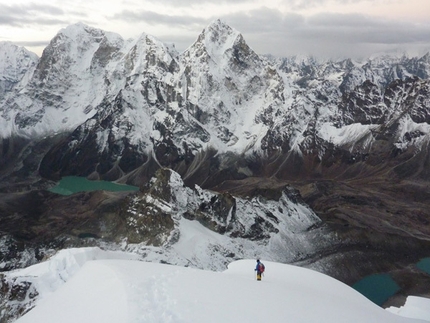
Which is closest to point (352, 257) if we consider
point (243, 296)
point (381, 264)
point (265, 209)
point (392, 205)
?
point (381, 264)

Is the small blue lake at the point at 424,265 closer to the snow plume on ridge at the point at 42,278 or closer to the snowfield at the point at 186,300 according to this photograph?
the snowfield at the point at 186,300

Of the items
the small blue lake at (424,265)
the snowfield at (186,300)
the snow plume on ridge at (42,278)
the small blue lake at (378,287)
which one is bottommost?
the small blue lake at (424,265)

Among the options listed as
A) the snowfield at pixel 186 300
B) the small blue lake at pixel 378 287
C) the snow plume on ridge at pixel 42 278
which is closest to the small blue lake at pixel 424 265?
the small blue lake at pixel 378 287

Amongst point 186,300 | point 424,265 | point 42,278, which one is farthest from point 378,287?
point 186,300

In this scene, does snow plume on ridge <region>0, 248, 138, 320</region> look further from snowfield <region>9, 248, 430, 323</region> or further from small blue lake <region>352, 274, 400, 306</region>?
small blue lake <region>352, 274, 400, 306</region>

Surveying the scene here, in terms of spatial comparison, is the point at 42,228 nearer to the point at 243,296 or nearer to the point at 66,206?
the point at 66,206

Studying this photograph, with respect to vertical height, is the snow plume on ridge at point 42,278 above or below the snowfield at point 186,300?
below
